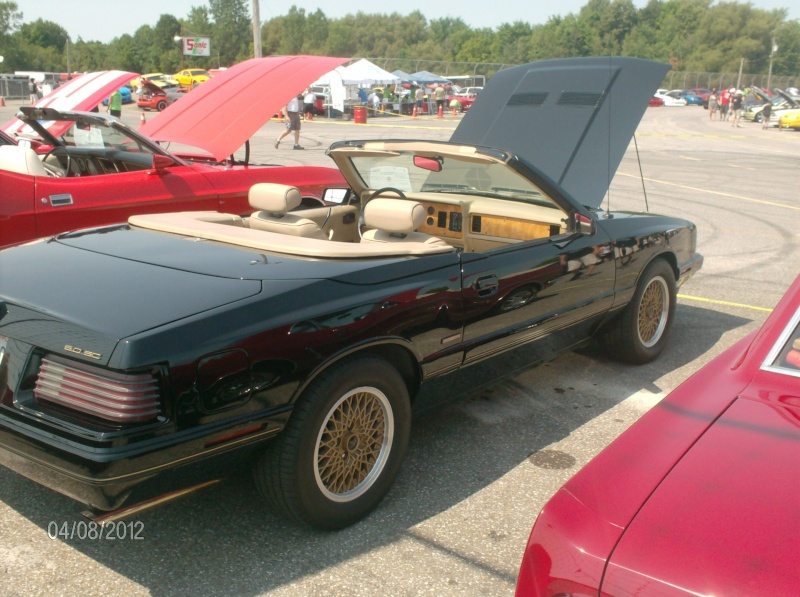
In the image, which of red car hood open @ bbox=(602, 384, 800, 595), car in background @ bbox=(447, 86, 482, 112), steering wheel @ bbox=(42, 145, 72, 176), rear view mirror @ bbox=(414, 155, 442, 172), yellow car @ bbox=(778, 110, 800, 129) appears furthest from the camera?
car in background @ bbox=(447, 86, 482, 112)

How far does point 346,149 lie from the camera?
431 cm

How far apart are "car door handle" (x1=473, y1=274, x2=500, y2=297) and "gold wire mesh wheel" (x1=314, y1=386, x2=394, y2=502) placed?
0.72 meters

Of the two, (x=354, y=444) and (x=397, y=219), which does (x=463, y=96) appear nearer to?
(x=397, y=219)

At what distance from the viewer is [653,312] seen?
500cm

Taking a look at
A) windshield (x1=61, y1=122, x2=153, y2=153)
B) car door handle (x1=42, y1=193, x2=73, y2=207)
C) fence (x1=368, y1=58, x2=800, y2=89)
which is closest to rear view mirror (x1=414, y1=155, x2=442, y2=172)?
car door handle (x1=42, y1=193, x2=73, y2=207)

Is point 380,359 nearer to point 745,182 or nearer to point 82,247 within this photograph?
point 82,247

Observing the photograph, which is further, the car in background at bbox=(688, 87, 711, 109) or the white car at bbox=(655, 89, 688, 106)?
the car in background at bbox=(688, 87, 711, 109)

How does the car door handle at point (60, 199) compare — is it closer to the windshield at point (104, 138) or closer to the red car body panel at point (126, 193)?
the red car body panel at point (126, 193)

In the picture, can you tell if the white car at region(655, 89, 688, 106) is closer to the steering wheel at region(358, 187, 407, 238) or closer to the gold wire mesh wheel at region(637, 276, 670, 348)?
the gold wire mesh wheel at region(637, 276, 670, 348)

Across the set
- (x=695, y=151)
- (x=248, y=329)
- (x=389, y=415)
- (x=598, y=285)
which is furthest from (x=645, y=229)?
(x=695, y=151)

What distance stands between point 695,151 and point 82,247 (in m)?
21.5

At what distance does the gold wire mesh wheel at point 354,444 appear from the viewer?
2.90 meters

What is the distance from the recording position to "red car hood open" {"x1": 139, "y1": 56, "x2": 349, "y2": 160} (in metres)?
5.93

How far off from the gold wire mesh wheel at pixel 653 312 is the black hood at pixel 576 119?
2.40ft
